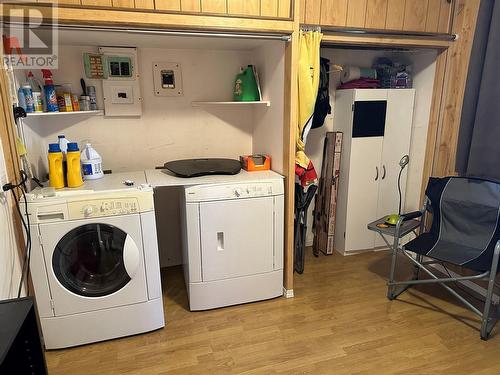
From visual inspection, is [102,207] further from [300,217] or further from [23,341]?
[300,217]

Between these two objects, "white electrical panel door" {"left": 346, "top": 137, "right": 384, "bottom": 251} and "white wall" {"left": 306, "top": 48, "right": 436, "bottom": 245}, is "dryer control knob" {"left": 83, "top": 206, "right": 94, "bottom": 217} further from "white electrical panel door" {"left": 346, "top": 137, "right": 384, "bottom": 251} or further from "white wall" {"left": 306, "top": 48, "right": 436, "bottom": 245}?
"white electrical panel door" {"left": 346, "top": 137, "right": 384, "bottom": 251}

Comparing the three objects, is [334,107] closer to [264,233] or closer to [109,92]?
[264,233]

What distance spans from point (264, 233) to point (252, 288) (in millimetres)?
411

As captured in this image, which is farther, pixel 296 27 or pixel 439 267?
pixel 439 267

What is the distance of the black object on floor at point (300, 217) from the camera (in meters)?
2.60

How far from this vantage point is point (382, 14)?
232cm

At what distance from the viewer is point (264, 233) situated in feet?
7.46

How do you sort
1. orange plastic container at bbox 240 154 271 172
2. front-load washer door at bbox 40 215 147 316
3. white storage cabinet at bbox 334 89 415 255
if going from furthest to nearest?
white storage cabinet at bbox 334 89 415 255 < orange plastic container at bbox 240 154 271 172 < front-load washer door at bbox 40 215 147 316

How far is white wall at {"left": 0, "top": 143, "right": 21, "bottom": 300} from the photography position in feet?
5.35

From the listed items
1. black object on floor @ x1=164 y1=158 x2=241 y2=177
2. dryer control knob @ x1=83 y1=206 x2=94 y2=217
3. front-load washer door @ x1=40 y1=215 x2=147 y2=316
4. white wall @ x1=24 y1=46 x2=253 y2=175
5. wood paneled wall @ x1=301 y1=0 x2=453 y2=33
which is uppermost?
wood paneled wall @ x1=301 y1=0 x2=453 y2=33

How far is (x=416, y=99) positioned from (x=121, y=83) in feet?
8.17

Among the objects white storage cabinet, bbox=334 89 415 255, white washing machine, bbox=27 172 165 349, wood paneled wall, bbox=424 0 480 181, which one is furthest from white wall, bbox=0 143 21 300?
wood paneled wall, bbox=424 0 480 181

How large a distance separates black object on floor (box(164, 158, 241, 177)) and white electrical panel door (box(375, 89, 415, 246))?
4.55 feet

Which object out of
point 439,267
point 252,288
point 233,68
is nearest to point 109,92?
point 233,68
